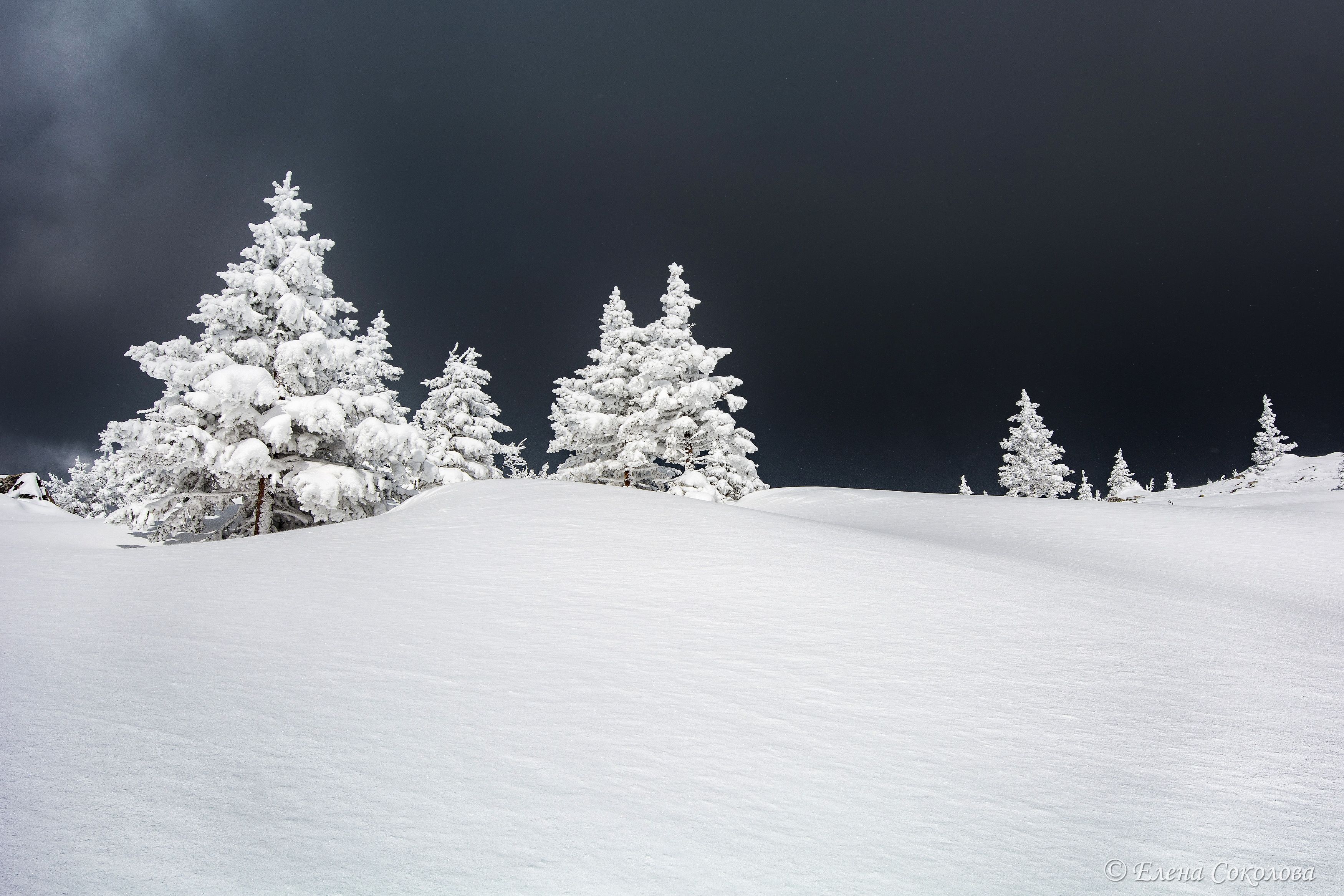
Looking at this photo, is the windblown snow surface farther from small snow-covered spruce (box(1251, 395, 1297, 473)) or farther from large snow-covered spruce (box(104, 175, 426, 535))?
small snow-covered spruce (box(1251, 395, 1297, 473))

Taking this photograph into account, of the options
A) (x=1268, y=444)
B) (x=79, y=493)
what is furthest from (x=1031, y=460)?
(x=79, y=493)

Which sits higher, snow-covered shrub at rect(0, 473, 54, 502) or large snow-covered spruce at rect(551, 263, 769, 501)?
large snow-covered spruce at rect(551, 263, 769, 501)

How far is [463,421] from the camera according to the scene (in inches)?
1190

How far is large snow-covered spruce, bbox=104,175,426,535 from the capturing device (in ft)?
53.6

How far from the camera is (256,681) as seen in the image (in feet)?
13.8

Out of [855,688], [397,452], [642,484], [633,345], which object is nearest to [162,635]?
[855,688]

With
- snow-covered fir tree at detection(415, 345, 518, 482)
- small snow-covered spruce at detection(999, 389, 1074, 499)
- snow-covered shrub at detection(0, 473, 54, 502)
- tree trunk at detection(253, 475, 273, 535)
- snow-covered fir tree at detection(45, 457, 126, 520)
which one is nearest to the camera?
tree trunk at detection(253, 475, 273, 535)

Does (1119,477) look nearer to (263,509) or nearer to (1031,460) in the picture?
(1031,460)

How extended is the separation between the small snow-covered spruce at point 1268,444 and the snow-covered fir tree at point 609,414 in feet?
217

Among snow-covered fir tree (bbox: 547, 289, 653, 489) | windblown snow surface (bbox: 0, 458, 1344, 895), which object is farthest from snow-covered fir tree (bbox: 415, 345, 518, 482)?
windblown snow surface (bbox: 0, 458, 1344, 895)

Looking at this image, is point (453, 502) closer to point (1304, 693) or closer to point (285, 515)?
point (285, 515)

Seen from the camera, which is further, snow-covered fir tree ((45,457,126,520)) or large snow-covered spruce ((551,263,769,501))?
snow-covered fir tree ((45,457,126,520))

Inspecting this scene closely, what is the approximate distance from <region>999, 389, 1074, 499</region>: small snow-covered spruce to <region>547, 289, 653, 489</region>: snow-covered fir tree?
1369 inches

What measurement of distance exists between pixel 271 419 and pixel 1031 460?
5047 cm
